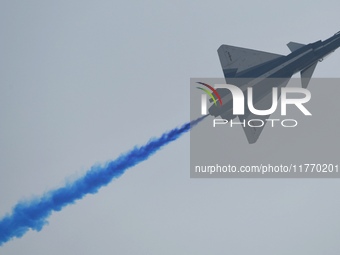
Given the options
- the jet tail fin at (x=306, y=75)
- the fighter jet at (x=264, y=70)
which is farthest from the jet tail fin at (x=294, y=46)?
the jet tail fin at (x=306, y=75)

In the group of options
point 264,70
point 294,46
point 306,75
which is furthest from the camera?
point 306,75

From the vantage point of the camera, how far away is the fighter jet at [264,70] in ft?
253

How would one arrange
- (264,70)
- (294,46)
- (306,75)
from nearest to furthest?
(264,70), (294,46), (306,75)

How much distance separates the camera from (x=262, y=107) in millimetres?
81438

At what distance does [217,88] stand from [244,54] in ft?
21.6

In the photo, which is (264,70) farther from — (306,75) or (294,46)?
(306,75)

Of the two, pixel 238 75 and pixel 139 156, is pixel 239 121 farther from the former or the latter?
pixel 139 156

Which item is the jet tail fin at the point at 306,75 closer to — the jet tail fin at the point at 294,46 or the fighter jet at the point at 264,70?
the fighter jet at the point at 264,70

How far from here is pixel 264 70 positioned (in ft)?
258

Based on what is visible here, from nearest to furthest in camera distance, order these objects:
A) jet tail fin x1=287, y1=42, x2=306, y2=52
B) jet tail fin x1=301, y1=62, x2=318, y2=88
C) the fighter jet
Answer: the fighter jet < jet tail fin x1=287, y1=42, x2=306, y2=52 < jet tail fin x1=301, y1=62, x2=318, y2=88

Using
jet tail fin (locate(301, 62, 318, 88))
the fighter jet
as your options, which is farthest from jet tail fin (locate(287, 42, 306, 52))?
jet tail fin (locate(301, 62, 318, 88))

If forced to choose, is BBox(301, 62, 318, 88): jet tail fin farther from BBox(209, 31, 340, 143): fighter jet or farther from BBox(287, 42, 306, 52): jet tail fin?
BBox(287, 42, 306, 52): jet tail fin

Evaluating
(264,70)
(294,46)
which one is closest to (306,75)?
(294,46)

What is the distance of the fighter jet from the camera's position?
7712 cm
